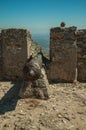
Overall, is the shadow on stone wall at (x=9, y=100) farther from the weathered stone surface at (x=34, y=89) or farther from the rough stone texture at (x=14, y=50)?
the rough stone texture at (x=14, y=50)

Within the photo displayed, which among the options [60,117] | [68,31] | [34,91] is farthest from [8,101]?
[68,31]

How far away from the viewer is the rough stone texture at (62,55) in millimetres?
9461

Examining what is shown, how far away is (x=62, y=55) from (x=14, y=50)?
2.00 metres

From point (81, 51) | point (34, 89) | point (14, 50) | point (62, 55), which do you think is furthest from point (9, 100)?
point (81, 51)

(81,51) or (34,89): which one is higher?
(81,51)

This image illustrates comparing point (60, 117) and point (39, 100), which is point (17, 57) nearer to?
point (39, 100)

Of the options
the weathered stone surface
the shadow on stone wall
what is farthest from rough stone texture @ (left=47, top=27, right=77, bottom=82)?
the weathered stone surface

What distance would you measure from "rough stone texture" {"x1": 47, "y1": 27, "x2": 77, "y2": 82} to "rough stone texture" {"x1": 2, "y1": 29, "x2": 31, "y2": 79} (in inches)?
42.2

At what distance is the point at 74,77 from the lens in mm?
9648

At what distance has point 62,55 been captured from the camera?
9.60m

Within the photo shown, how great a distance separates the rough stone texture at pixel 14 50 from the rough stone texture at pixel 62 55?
3.51 feet

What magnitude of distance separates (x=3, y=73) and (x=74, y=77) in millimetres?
3051

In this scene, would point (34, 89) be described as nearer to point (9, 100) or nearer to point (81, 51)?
point (9, 100)

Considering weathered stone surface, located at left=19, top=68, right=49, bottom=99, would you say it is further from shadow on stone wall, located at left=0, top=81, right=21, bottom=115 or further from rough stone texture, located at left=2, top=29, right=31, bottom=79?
rough stone texture, located at left=2, top=29, right=31, bottom=79
